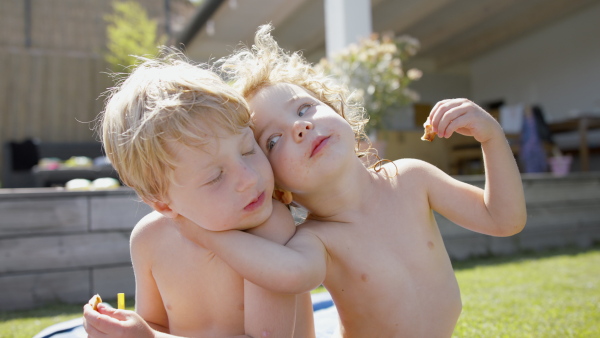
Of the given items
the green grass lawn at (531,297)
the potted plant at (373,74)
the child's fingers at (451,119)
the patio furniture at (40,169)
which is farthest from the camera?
the patio furniture at (40,169)

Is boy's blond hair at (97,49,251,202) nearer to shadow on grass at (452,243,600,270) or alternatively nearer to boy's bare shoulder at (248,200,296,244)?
boy's bare shoulder at (248,200,296,244)

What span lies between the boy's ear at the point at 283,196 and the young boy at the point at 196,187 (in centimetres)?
10

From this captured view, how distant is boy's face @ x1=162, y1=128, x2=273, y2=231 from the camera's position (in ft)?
3.54

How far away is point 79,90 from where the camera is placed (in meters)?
9.45

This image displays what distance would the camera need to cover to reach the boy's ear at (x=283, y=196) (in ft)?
4.41

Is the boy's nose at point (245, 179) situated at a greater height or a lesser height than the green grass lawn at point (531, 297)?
greater

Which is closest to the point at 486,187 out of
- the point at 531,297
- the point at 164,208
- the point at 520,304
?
the point at 164,208

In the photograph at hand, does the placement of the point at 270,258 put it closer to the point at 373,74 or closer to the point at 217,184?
the point at 217,184

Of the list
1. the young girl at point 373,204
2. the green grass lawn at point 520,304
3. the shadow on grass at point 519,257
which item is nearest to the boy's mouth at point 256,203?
the young girl at point 373,204

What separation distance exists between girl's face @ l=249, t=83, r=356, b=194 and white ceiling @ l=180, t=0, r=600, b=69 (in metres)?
6.45

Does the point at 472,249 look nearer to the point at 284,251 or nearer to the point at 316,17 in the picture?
the point at 284,251

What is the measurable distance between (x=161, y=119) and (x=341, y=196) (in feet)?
1.61

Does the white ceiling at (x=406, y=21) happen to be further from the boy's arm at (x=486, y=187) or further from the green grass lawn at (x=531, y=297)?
the boy's arm at (x=486, y=187)

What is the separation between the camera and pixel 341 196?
4.23 feet
